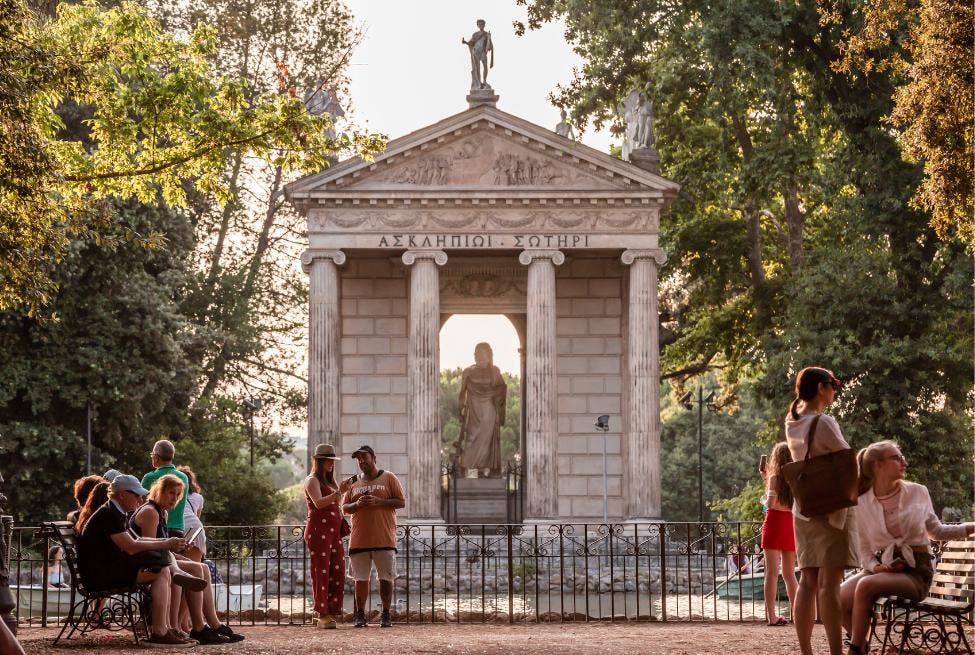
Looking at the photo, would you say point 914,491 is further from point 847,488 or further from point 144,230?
point 144,230

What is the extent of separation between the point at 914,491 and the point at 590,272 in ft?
80.6

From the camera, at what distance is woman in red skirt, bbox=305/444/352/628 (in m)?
15.7

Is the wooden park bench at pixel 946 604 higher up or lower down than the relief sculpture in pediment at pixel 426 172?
lower down

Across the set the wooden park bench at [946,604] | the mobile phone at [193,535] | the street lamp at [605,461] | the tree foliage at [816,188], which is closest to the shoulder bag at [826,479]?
the wooden park bench at [946,604]

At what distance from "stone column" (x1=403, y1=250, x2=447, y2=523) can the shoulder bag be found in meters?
22.7

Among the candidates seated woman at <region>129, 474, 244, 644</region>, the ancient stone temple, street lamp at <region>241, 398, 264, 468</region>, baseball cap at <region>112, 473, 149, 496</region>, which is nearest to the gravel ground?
seated woman at <region>129, 474, 244, 644</region>

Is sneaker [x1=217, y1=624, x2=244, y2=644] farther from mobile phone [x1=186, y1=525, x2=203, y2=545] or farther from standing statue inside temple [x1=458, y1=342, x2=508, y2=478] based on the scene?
standing statue inside temple [x1=458, y1=342, x2=508, y2=478]

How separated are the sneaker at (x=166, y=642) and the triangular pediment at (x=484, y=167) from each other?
2030 cm

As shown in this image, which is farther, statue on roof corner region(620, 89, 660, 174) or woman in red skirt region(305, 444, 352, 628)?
statue on roof corner region(620, 89, 660, 174)

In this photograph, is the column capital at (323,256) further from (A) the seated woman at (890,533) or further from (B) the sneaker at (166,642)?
(A) the seated woman at (890,533)

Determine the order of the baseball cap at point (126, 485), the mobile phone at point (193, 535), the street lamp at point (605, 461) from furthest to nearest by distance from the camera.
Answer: the street lamp at point (605, 461) → the mobile phone at point (193, 535) → the baseball cap at point (126, 485)

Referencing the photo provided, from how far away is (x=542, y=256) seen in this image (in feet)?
108

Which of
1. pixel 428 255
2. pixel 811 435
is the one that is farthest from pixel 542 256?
pixel 811 435

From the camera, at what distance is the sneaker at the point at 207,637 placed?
43.4ft
